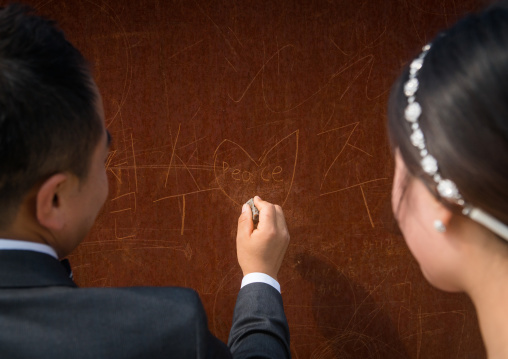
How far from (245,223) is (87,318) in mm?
348

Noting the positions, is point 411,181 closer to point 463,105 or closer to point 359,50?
point 463,105

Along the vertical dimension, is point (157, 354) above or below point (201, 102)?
below

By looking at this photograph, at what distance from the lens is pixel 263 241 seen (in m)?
0.68

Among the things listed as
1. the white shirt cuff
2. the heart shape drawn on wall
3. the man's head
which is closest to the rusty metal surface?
the heart shape drawn on wall

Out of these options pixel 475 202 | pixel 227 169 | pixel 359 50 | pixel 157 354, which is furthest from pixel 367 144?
pixel 157 354

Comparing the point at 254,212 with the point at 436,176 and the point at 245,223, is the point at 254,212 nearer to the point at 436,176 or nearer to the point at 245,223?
the point at 245,223

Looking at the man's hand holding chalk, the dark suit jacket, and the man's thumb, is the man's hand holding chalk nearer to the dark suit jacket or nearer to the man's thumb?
the man's thumb

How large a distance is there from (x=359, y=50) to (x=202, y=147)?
0.36 metres

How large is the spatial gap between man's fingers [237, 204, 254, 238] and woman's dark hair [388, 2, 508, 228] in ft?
1.22

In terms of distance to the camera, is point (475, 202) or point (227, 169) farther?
point (227, 169)

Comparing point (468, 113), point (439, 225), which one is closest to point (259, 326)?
point (439, 225)

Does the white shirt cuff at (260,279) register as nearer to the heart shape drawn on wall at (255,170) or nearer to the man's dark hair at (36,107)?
the heart shape drawn on wall at (255,170)

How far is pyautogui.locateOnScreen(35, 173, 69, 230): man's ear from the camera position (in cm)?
44

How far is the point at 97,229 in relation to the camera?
798 millimetres
